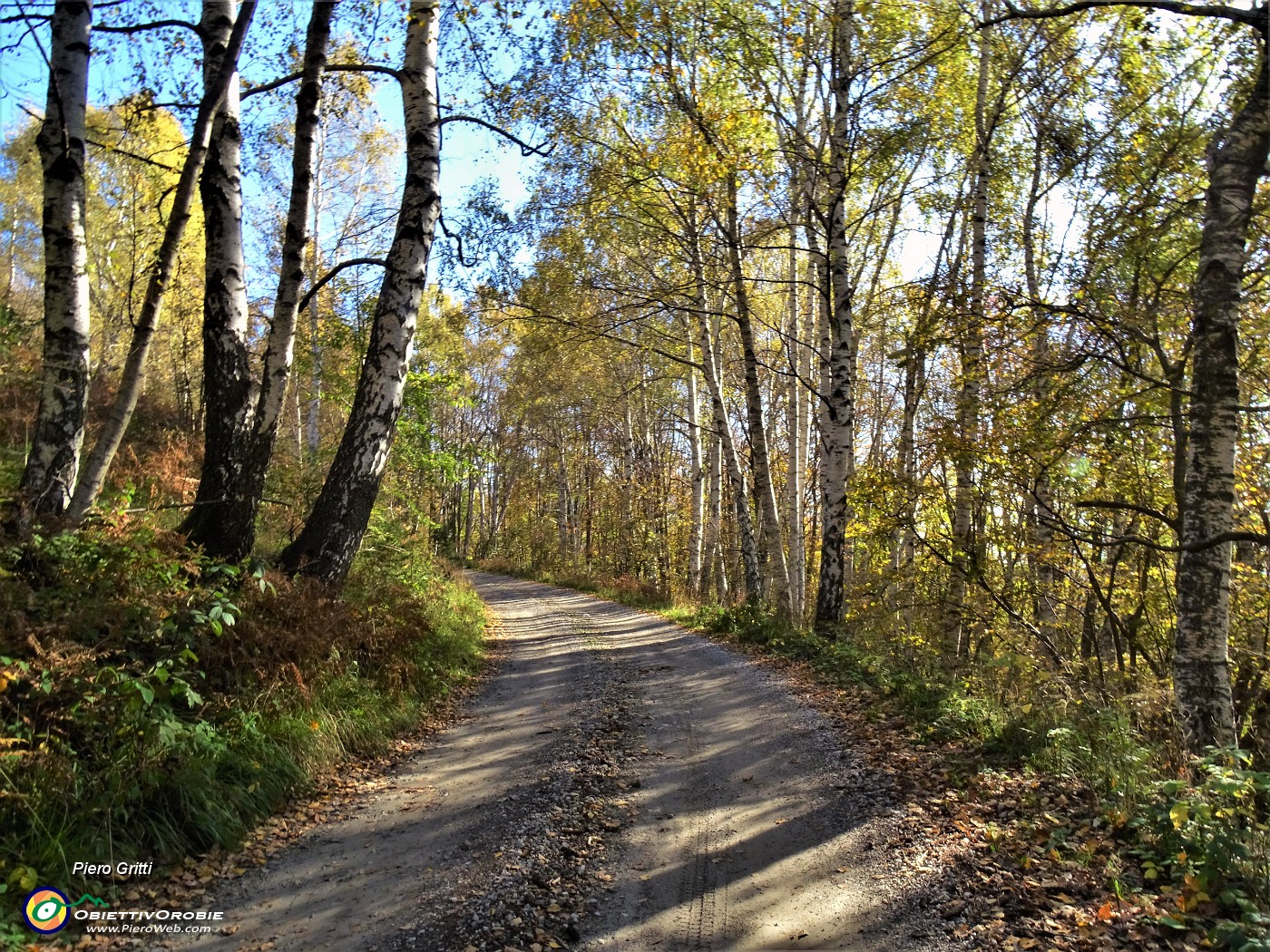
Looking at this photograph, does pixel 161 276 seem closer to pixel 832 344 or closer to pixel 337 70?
pixel 337 70

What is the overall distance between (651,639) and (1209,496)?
8451mm

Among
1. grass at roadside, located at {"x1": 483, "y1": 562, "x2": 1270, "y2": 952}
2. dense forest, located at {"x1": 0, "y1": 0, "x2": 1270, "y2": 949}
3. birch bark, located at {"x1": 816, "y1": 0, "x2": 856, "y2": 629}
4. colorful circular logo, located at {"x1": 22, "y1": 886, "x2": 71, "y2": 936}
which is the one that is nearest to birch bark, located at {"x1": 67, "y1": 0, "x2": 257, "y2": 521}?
dense forest, located at {"x1": 0, "y1": 0, "x2": 1270, "y2": 949}

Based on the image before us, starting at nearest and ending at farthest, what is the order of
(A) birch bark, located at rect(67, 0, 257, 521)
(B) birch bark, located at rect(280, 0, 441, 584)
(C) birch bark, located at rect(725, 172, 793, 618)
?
(A) birch bark, located at rect(67, 0, 257, 521) < (B) birch bark, located at rect(280, 0, 441, 584) < (C) birch bark, located at rect(725, 172, 793, 618)

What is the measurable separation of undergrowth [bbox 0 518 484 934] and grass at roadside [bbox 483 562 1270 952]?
425cm

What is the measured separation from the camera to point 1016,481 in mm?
8234

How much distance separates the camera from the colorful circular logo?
3.11 m

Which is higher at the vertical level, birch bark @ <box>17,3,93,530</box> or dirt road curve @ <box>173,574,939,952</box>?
birch bark @ <box>17,3,93,530</box>

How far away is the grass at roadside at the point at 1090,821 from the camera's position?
3182 millimetres

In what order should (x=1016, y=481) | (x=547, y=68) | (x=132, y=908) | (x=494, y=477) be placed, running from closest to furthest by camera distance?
(x=132, y=908) → (x=1016, y=481) → (x=547, y=68) → (x=494, y=477)

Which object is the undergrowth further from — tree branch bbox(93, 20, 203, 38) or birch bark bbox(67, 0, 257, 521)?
tree branch bbox(93, 20, 203, 38)

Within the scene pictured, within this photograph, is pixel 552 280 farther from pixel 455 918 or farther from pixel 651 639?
pixel 455 918

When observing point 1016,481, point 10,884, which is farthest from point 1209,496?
point 10,884

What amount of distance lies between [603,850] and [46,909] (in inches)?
106

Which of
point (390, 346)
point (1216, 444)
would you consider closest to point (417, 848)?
point (390, 346)
